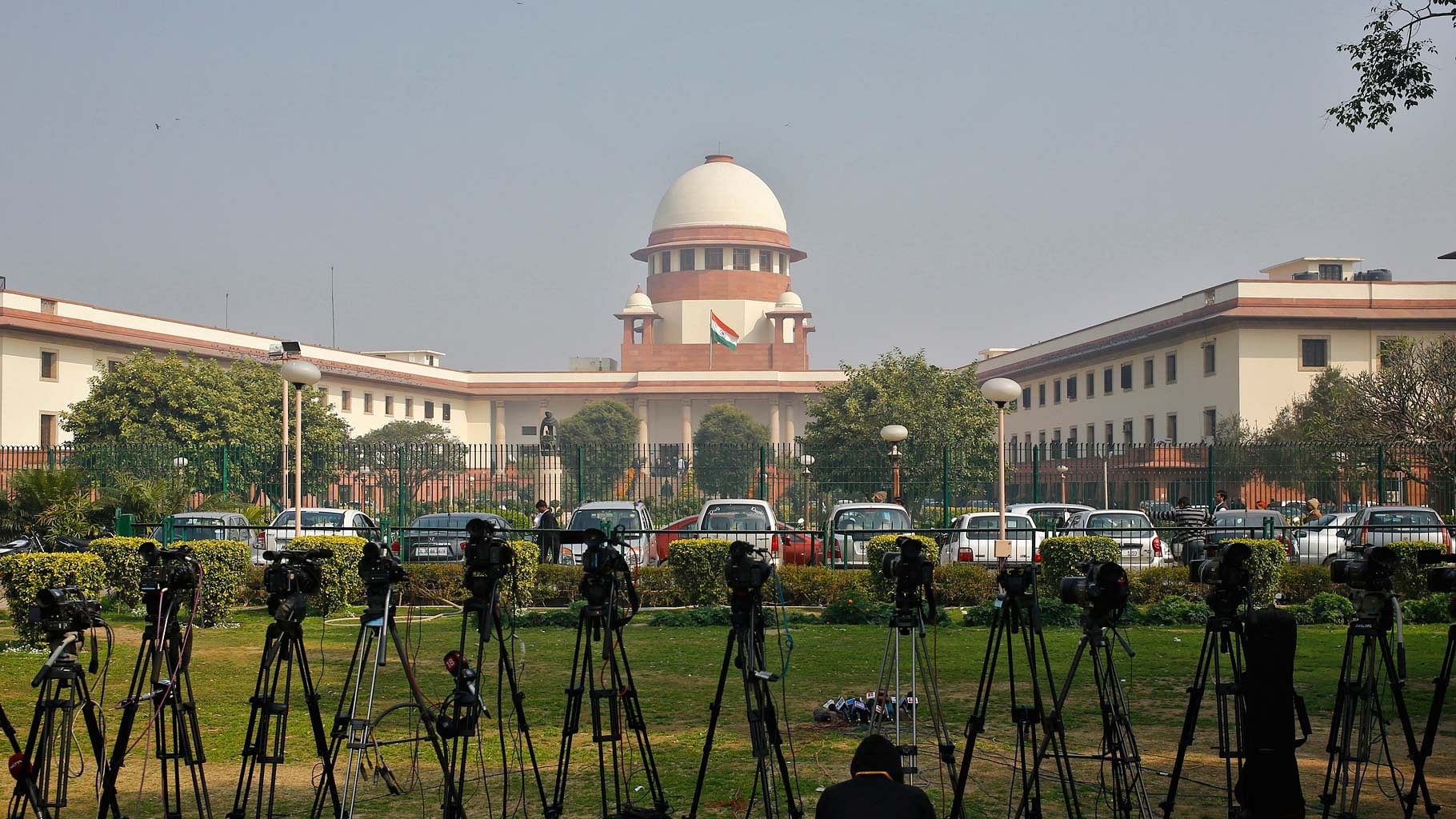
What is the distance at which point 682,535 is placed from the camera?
21188 millimetres

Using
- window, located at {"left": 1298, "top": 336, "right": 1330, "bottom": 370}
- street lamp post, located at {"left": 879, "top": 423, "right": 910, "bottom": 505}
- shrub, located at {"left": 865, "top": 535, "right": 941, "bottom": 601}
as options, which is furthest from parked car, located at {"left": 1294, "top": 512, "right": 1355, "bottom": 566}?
window, located at {"left": 1298, "top": 336, "right": 1330, "bottom": 370}

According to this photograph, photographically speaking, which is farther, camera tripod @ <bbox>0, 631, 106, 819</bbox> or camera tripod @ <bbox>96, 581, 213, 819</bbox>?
camera tripod @ <bbox>96, 581, 213, 819</bbox>

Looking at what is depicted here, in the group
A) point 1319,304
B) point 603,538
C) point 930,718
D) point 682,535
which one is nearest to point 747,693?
point 603,538

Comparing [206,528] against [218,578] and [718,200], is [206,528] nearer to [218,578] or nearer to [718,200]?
[218,578]

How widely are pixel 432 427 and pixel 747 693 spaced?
70505 millimetres

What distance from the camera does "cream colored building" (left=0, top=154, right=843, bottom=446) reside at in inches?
3157

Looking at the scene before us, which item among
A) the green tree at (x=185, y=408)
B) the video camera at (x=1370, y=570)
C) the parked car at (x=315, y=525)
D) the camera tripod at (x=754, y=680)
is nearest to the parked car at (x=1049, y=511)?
the parked car at (x=315, y=525)

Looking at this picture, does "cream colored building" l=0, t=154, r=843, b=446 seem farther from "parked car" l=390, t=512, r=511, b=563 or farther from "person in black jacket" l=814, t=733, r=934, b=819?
"person in black jacket" l=814, t=733, r=934, b=819

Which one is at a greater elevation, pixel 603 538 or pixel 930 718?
pixel 603 538

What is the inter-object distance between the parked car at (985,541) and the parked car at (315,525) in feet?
28.3

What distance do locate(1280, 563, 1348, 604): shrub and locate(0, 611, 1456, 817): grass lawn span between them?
208cm

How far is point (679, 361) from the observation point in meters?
93.6

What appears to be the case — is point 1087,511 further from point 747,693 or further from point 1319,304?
point 1319,304

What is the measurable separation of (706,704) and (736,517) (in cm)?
1243
